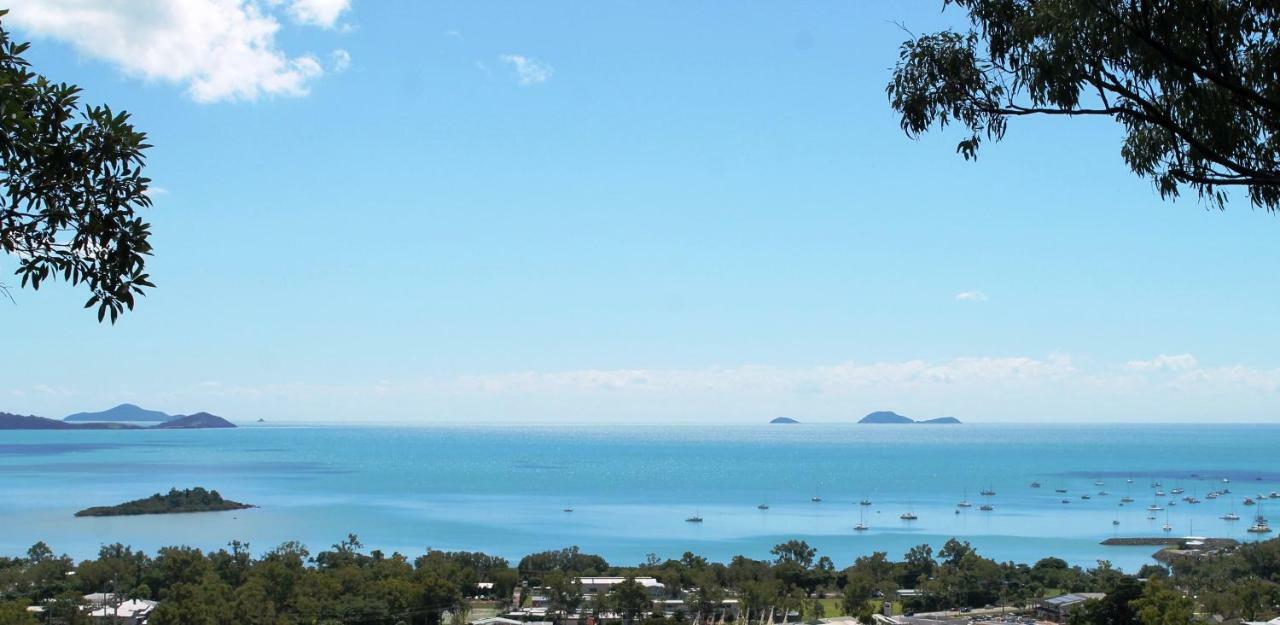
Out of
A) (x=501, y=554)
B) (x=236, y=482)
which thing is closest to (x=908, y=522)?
(x=501, y=554)

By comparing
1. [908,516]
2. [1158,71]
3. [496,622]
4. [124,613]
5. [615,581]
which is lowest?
[908,516]

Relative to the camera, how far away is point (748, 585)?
24.0 metres

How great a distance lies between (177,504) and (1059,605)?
46.5 meters

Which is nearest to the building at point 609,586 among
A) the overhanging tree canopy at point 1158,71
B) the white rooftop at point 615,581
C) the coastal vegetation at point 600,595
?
the white rooftop at point 615,581

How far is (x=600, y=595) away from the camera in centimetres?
2373

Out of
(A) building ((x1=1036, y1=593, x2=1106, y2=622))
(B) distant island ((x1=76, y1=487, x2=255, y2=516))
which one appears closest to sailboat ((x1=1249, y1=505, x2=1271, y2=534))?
(A) building ((x1=1036, y1=593, x2=1106, y2=622))

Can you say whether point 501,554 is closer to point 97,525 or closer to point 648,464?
point 97,525

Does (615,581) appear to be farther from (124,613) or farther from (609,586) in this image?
(124,613)

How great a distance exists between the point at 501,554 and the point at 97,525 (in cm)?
2126

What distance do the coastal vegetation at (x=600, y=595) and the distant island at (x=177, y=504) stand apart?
2841 centimetres

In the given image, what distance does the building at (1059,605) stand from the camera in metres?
24.3

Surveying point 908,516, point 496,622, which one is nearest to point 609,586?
point 496,622

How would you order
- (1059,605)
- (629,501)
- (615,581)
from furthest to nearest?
(629,501) < (615,581) < (1059,605)

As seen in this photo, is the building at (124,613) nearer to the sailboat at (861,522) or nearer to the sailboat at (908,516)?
the sailboat at (861,522)
